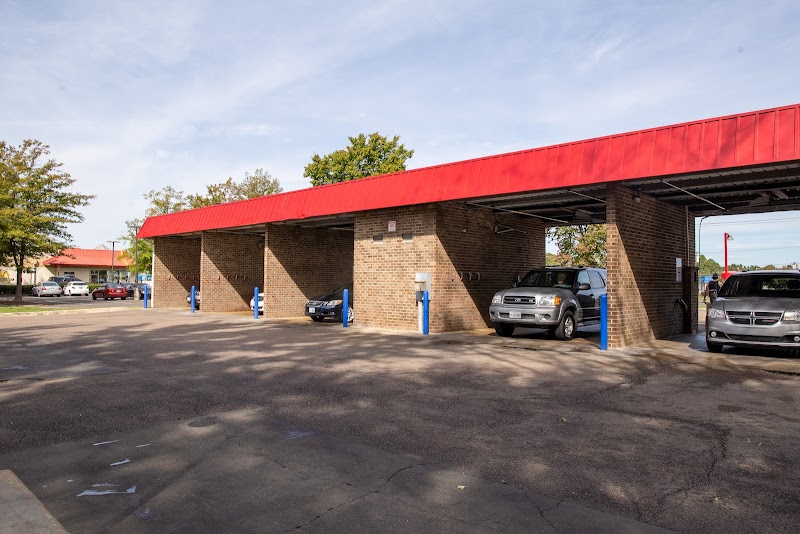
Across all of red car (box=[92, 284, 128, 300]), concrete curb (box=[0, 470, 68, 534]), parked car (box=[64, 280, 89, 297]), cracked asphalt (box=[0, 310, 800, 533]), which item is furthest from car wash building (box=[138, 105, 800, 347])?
parked car (box=[64, 280, 89, 297])

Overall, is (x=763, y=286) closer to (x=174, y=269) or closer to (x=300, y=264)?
(x=300, y=264)

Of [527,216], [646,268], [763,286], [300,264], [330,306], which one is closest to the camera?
[763,286]

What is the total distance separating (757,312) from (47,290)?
52.1 meters

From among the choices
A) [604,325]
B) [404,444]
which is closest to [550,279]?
[604,325]

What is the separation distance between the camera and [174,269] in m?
28.6

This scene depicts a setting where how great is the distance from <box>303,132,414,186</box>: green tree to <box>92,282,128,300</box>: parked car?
1920 cm

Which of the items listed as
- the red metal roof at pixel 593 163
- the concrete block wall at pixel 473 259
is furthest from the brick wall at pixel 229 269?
the concrete block wall at pixel 473 259

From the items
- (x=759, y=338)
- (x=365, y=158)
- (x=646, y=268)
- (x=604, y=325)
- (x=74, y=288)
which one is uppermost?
(x=365, y=158)

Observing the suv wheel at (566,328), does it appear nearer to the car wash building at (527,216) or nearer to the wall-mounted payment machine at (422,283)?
the car wash building at (527,216)

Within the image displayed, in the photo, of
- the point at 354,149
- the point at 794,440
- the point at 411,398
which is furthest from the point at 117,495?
the point at 354,149

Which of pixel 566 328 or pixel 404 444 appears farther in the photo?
pixel 566 328

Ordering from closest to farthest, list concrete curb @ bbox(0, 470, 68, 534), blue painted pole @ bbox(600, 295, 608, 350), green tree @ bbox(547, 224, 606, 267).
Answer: concrete curb @ bbox(0, 470, 68, 534) < blue painted pole @ bbox(600, 295, 608, 350) < green tree @ bbox(547, 224, 606, 267)

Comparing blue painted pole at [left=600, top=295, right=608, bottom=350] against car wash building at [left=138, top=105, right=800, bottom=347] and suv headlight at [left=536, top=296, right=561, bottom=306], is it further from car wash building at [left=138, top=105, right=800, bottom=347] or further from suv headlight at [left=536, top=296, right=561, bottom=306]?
suv headlight at [left=536, top=296, right=561, bottom=306]

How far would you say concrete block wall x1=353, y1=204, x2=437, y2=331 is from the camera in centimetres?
1526
